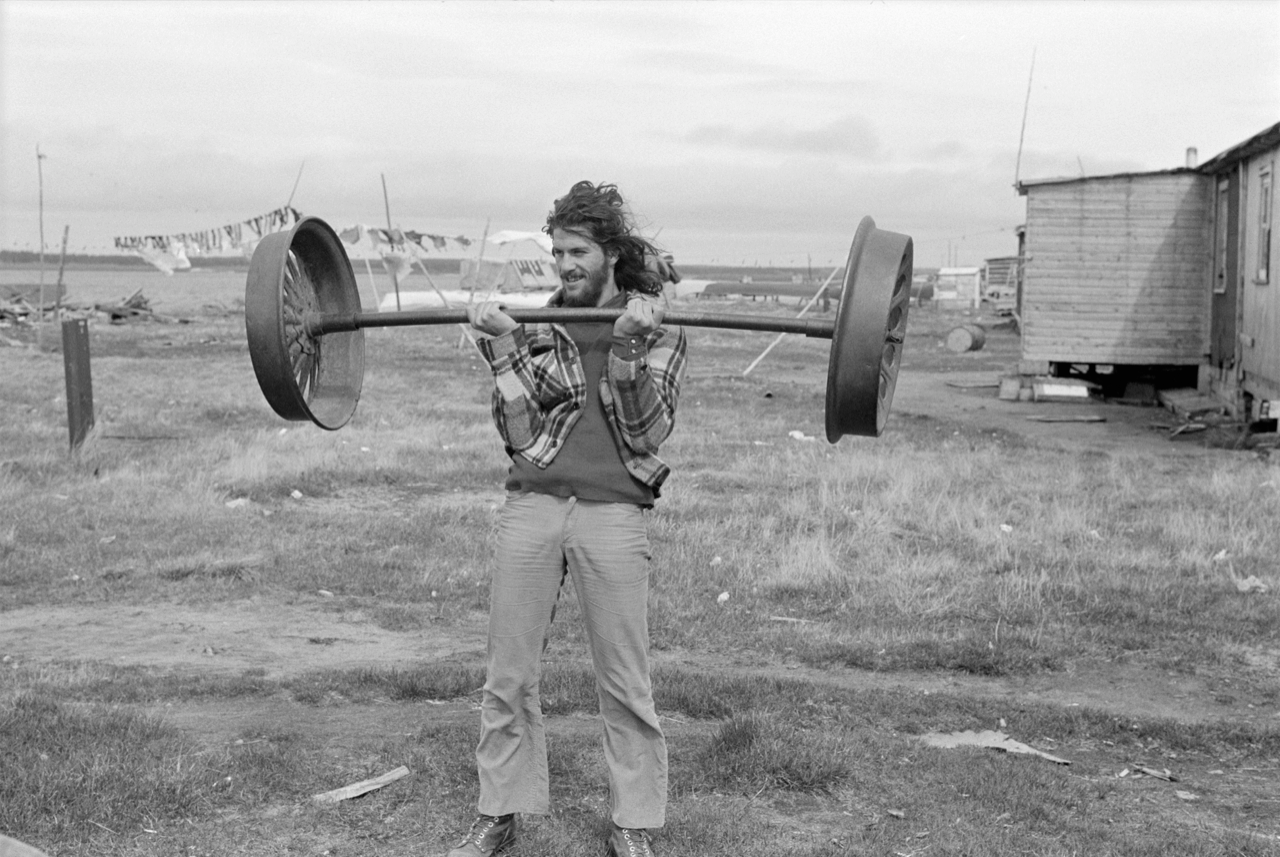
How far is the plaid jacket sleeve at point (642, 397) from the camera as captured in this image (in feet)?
12.3

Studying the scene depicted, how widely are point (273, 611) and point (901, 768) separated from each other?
12.9 feet

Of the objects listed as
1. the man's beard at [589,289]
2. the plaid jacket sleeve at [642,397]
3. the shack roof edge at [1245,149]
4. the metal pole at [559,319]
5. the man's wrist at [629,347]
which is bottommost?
the plaid jacket sleeve at [642,397]

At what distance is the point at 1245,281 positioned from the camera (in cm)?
1639

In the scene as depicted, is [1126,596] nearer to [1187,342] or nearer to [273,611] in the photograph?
[273,611]

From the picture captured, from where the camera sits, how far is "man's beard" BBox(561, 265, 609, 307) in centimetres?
390

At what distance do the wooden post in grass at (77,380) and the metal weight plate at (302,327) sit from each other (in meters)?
A: 8.12

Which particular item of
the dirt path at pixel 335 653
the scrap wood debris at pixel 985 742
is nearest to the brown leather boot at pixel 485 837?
the scrap wood debris at pixel 985 742

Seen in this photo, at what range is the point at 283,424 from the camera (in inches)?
607

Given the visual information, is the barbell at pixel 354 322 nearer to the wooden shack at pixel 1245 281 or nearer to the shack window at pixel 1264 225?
the wooden shack at pixel 1245 281

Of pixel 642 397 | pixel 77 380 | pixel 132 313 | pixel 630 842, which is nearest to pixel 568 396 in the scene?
pixel 642 397

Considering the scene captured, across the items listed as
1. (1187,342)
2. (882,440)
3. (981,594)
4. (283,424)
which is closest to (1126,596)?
(981,594)

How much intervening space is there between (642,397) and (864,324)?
26.5 inches

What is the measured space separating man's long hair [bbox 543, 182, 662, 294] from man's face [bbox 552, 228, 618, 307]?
0.07 ft

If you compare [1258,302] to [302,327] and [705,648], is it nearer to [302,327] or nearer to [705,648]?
[705,648]
